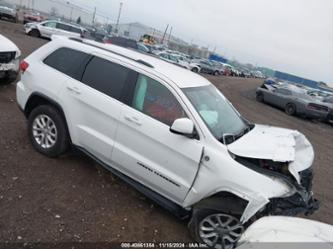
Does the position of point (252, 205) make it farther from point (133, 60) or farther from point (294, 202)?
point (133, 60)

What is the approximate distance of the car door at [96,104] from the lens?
434 centimetres

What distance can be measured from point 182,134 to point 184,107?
1.38 feet

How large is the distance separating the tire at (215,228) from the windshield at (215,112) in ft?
2.91

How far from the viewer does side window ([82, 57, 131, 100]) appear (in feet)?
14.4

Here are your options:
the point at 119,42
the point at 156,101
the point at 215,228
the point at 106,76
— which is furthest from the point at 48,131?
the point at 119,42

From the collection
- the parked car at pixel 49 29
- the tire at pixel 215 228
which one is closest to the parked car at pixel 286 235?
the tire at pixel 215 228

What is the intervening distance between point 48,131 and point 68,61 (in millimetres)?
1114

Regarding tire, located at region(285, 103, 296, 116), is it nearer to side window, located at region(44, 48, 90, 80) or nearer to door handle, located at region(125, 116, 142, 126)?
side window, located at region(44, 48, 90, 80)

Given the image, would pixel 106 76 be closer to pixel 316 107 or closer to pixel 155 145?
pixel 155 145

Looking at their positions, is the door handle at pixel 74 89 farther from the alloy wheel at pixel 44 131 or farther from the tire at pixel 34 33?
the tire at pixel 34 33

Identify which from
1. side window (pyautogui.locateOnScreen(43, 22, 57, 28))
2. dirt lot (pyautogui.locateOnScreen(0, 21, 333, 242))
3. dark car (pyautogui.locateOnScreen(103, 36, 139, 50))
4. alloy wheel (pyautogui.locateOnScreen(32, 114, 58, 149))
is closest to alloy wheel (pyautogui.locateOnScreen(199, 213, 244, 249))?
dirt lot (pyautogui.locateOnScreen(0, 21, 333, 242))

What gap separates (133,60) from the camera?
179 inches

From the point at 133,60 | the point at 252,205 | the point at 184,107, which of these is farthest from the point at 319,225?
the point at 133,60

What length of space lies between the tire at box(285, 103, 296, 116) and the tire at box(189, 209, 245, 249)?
17.2m
